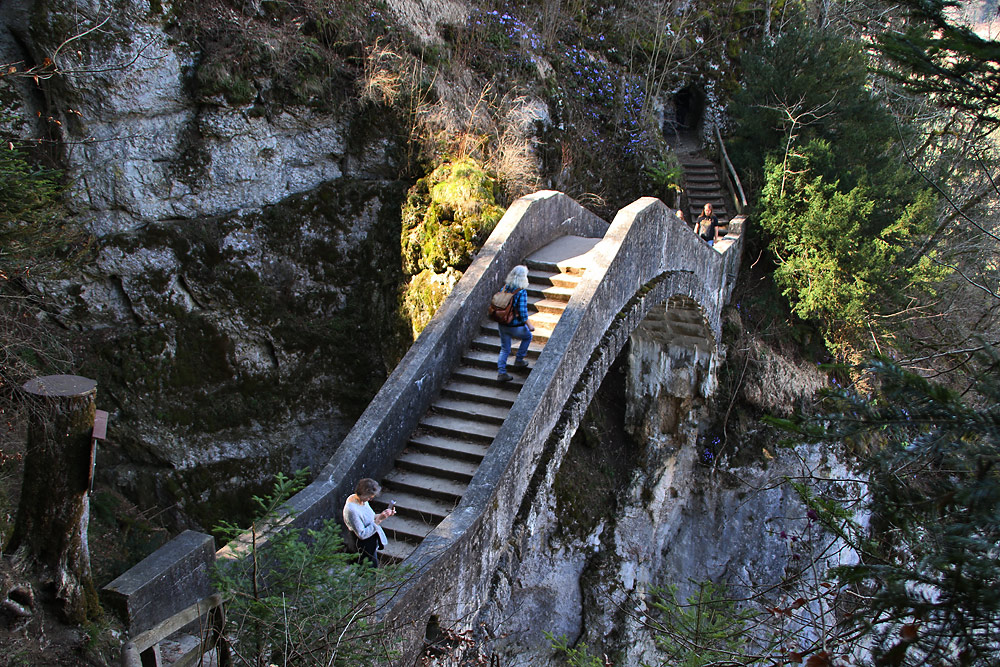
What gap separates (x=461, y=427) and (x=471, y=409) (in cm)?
26

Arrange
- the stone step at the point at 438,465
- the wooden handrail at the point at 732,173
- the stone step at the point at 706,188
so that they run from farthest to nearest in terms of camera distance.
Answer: the stone step at the point at 706,188, the wooden handrail at the point at 732,173, the stone step at the point at 438,465

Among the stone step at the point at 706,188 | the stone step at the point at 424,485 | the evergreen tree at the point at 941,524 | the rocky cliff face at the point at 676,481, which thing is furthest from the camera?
the stone step at the point at 706,188

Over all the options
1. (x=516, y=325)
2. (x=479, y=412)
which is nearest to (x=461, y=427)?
(x=479, y=412)

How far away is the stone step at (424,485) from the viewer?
21.5 ft

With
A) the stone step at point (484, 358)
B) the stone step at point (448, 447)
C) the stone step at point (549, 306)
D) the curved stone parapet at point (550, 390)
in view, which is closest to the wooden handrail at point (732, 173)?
the curved stone parapet at point (550, 390)

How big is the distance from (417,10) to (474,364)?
6670mm

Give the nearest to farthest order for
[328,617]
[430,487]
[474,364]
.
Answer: [328,617] → [430,487] → [474,364]

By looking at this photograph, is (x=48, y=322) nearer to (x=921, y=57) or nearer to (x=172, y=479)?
(x=172, y=479)

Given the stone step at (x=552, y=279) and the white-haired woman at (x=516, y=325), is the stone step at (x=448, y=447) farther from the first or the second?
the stone step at (x=552, y=279)

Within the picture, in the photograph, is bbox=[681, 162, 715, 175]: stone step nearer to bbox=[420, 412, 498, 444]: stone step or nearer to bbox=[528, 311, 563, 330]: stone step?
bbox=[528, 311, 563, 330]: stone step

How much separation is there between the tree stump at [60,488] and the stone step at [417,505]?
8.96 feet

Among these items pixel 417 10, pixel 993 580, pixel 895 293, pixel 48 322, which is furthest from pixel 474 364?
pixel 895 293

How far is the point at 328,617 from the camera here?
12.2 ft

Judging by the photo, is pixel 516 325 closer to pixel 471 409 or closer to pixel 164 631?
pixel 471 409
